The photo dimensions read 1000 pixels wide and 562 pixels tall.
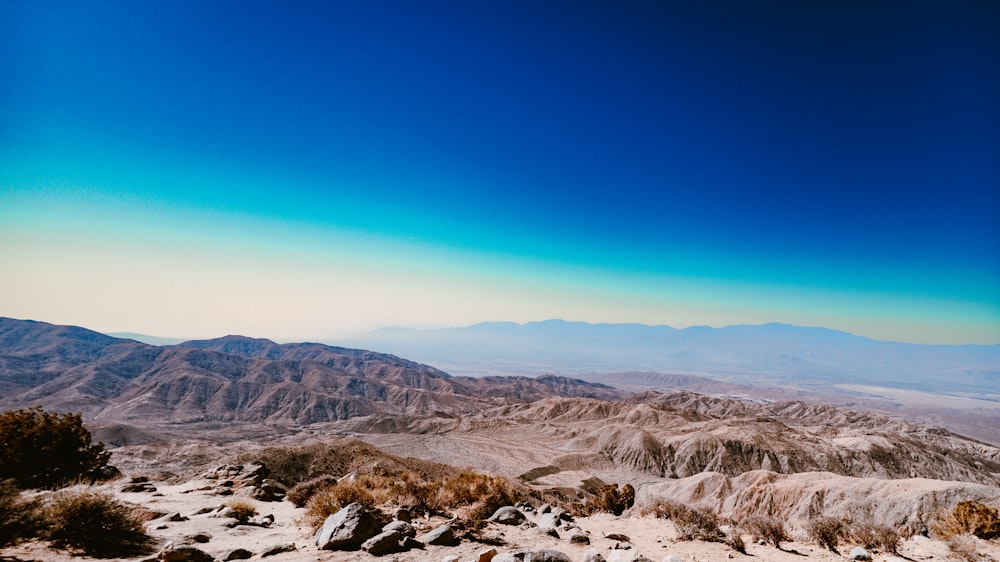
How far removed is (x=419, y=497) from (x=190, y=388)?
16090cm

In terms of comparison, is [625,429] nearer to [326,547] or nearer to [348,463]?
A: [348,463]

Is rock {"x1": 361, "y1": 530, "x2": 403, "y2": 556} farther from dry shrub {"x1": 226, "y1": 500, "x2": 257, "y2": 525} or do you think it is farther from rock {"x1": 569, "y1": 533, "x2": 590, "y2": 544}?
dry shrub {"x1": 226, "y1": 500, "x2": 257, "y2": 525}

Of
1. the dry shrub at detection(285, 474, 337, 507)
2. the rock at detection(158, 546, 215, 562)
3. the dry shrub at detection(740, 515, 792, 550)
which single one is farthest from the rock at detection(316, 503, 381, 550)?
the dry shrub at detection(740, 515, 792, 550)

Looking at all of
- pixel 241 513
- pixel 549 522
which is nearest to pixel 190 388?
pixel 241 513

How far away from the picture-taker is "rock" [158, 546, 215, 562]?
25.2 ft

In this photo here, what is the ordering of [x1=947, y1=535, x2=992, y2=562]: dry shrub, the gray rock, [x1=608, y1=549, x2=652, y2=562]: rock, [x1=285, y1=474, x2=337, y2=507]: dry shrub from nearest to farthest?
[x1=608, y1=549, x2=652, y2=562]: rock, the gray rock, [x1=947, y1=535, x2=992, y2=562]: dry shrub, [x1=285, y1=474, x2=337, y2=507]: dry shrub

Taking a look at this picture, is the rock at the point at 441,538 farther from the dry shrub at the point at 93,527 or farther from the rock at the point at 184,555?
the dry shrub at the point at 93,527

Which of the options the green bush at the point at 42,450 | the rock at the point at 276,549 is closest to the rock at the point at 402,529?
the rock at the point at 276,549

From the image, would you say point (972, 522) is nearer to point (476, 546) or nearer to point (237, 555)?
point (476, 546)

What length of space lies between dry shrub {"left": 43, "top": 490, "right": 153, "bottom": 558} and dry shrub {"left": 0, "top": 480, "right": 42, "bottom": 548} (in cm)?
21

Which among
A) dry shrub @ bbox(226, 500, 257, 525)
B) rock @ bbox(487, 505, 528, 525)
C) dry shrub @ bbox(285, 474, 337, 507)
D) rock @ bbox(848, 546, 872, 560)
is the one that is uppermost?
rock @ bbox(848, 546, 872, 560)

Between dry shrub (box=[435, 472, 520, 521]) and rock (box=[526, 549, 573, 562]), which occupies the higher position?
rock (box=[526, 549, 573, 562])

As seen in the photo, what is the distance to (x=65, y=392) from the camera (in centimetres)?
12544

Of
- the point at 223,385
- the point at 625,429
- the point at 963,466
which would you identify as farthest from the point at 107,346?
the point at 963,466
